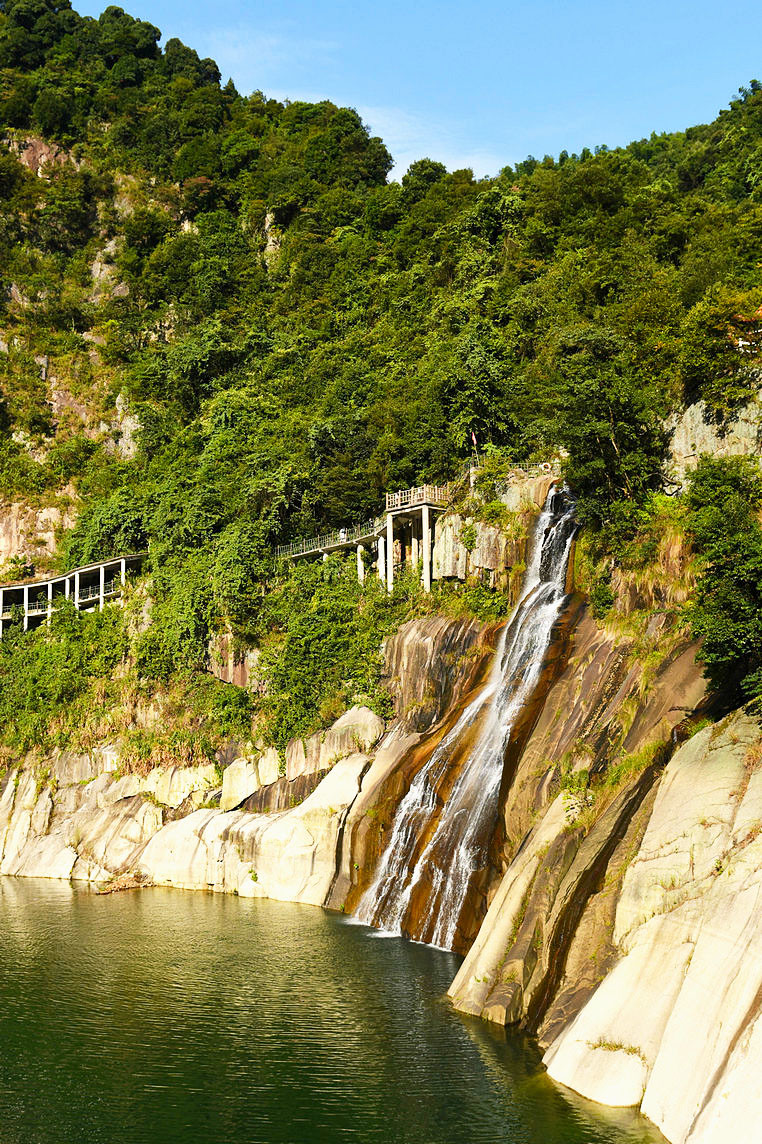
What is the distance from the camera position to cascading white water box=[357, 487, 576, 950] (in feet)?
88.4

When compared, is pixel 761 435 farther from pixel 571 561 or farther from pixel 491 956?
pixel 491 956

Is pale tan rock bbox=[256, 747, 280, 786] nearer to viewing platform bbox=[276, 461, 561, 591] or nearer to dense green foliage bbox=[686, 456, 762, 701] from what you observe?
viewing platform bbox=[276, 461, 561, 591]

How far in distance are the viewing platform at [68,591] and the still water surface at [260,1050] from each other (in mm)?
30059

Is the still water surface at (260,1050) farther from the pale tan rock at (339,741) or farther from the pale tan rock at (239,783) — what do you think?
the pale tan rock at (239,783)

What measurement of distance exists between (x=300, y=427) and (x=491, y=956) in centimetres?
4178

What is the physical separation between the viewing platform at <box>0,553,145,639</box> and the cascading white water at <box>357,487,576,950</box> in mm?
30917

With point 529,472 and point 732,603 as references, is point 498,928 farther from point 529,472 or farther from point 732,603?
point 529,472

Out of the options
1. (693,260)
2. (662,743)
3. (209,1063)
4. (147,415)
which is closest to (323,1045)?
(209,1063)

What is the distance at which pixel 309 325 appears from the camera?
76.7 m

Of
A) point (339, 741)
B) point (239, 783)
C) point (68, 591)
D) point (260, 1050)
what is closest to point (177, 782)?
point (239, 783)

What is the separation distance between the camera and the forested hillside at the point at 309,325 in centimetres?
3481

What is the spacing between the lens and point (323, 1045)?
65.6 ft

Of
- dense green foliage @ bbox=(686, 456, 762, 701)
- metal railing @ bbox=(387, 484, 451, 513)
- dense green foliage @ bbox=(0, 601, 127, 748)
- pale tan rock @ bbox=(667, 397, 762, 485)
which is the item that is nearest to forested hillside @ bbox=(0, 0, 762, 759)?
dense green foliage @ bbox=(686, 456, 762, 701)

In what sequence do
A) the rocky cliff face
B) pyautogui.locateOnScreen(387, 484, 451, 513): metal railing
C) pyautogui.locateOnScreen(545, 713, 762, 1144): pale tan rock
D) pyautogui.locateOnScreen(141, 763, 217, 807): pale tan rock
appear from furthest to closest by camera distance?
pyautogui.locateOnScreen(141, 763, 217, 807): pale tan rock
pyautogui.locateOnScreen(387, 484, 451, 513): metal railing
the rocky cliff face
pyautogui.locateOnScreen(545, 713, 762, 1144): pale tan rock
